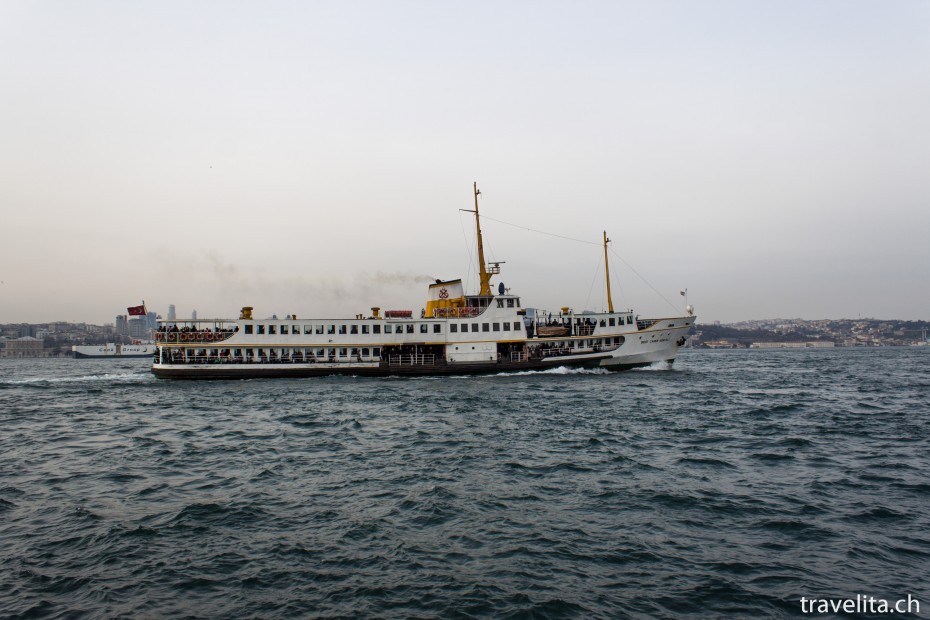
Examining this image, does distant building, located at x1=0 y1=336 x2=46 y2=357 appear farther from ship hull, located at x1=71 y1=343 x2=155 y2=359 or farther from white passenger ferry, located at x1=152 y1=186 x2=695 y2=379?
white passenger ferry, located at x1=152 y1=186 x2=695 y2=379

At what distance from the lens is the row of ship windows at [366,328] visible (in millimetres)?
46562

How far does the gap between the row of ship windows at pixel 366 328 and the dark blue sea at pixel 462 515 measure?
20918 mm

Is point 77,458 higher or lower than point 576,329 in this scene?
lower

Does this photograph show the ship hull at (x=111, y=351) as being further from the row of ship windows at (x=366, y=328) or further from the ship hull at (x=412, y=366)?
the row of ship windows at (x=366, y=328)

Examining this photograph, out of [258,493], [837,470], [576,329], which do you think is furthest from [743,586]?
[576,329]

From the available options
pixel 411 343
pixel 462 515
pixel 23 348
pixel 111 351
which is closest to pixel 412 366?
pixel 411 343

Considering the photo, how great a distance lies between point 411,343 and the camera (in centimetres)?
4697

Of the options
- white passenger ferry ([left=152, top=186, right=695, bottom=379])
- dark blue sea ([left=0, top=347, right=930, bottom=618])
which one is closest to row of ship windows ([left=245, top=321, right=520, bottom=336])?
white passenger ferry ([left=152, top=186, right=695, bottom=379])

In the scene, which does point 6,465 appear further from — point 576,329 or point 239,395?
point 576,329

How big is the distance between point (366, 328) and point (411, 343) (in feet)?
14.4

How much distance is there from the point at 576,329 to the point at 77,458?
39.8m

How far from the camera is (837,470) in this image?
15758mm

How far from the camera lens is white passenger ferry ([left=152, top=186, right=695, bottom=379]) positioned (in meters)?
46.1

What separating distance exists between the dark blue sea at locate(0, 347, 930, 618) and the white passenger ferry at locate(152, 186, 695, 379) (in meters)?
20.1
